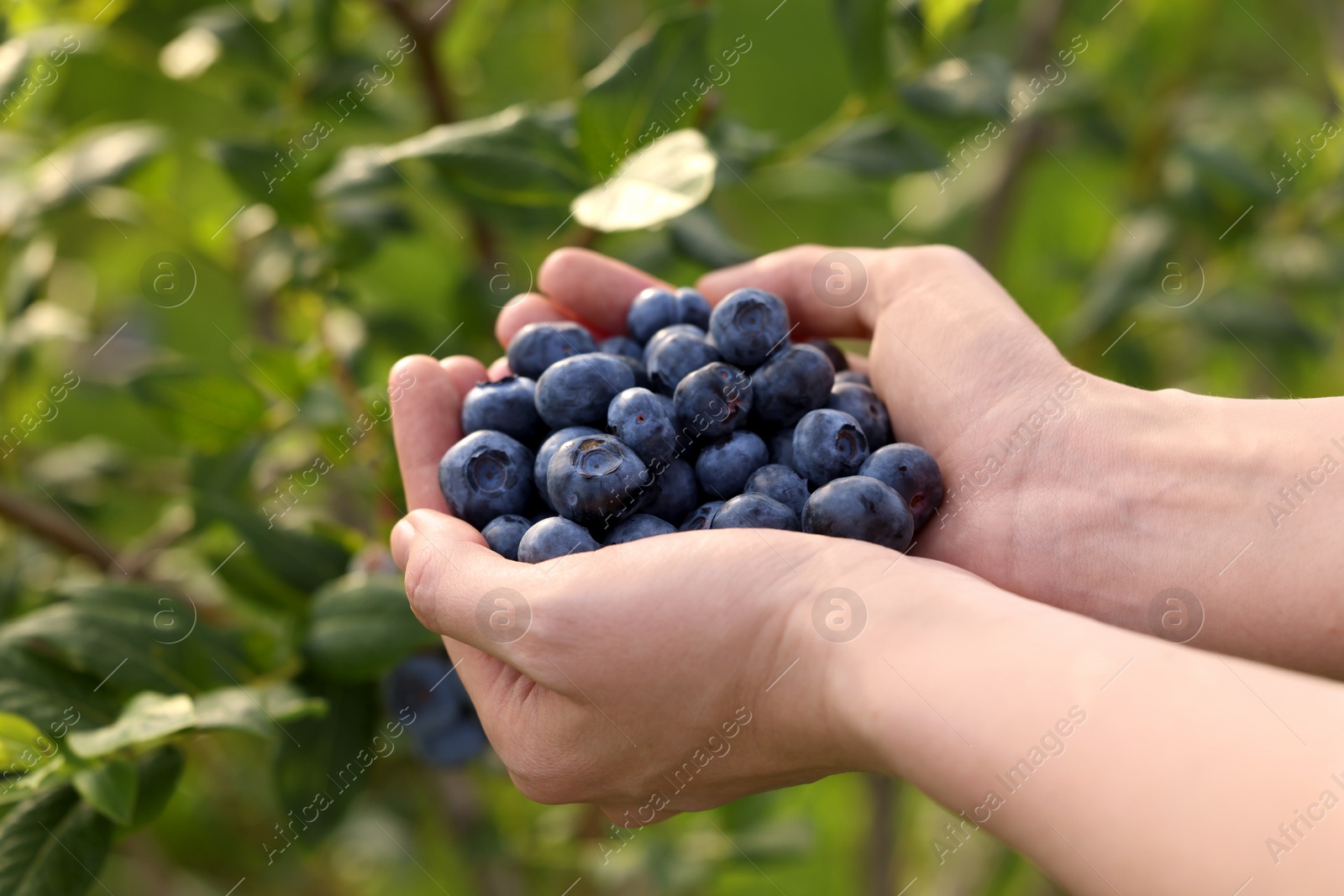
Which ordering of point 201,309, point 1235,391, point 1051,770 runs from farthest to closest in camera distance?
point 201,309, point 1235,391, point 1051,770

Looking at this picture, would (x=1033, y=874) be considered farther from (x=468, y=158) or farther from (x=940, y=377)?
(x=468, y=158)

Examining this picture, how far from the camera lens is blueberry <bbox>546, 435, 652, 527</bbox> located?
3.25 ft

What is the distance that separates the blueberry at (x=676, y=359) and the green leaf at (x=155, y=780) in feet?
2.29

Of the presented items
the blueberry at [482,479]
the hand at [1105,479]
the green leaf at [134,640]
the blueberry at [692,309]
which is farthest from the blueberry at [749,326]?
the green leaf at [134,640]

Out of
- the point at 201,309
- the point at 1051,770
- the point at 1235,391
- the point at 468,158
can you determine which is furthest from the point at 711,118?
the point at 201,309

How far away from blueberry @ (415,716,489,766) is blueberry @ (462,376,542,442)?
43 cm

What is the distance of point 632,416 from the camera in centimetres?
107

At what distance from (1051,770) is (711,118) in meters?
0.92

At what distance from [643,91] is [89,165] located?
0.84 meters

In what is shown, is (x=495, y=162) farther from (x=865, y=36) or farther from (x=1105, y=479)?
(x=1105, y=479)

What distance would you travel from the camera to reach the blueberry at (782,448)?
1.15 metres

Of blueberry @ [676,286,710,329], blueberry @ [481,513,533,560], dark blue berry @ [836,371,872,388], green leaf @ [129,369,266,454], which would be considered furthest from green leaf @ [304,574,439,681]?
dark blue berry @ [836,371,872,388]

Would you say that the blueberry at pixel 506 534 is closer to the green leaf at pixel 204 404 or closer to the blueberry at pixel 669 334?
the blueberry at pixel 669 334

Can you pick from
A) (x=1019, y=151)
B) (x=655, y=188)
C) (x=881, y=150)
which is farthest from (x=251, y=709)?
(x=1019, y=151)
